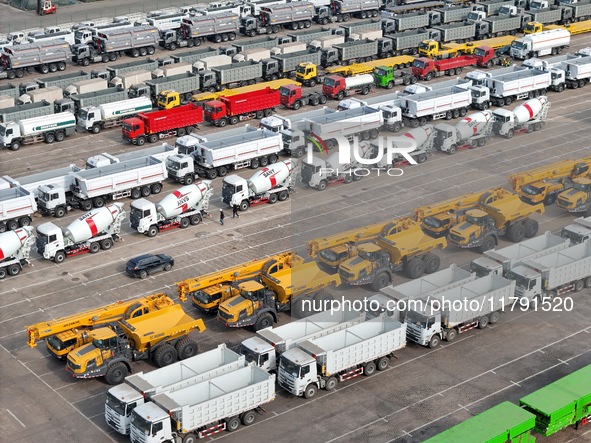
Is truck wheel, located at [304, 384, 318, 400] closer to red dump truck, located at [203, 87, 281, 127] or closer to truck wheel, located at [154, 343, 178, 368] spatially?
truck wheel, located at [154, 343, 178, 368]

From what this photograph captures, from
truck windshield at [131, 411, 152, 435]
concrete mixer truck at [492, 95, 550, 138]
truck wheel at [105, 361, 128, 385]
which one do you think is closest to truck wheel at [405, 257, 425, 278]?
truck wheel at [105, 361, 128, 385]

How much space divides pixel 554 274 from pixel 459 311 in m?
7.66

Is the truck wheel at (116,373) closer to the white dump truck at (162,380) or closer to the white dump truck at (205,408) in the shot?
the white dump truck at (162,380)

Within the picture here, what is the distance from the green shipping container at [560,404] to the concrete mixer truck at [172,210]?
33.0 m

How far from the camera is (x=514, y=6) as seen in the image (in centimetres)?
13188

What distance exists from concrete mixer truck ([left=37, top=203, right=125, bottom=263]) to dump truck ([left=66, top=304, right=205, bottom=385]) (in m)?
14.1

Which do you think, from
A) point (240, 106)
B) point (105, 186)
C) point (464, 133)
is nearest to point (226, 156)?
point (105, 186)

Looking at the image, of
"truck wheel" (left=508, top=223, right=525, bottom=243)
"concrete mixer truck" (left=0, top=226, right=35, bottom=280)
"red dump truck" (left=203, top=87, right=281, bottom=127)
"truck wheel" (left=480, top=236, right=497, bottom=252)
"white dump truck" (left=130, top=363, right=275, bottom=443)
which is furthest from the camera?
"red dump truck" (left=203, top=87, right=281, bottom=127)

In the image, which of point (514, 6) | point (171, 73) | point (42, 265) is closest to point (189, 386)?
point (42, 265)

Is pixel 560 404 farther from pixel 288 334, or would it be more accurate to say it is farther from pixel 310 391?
pixel 288 334

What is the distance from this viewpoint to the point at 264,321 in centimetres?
6066

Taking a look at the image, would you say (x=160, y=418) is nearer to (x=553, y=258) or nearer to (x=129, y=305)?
(x=129, y=305)

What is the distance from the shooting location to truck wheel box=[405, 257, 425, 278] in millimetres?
66688

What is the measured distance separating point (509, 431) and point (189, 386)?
1543cm
